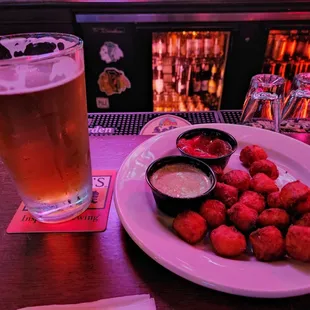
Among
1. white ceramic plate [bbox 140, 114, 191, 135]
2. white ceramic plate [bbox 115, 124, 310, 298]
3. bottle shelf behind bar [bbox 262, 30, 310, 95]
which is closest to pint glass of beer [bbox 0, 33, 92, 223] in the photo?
white ceramic plate [bbox 115, 124, 310, 298]

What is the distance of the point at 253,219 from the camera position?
807 mm

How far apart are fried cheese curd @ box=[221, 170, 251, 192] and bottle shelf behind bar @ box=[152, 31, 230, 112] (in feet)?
7.90

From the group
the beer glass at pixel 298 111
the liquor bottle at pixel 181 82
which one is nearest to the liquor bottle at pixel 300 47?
the liquor bottle at pixel 181 82

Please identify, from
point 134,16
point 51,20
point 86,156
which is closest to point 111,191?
point 86,156

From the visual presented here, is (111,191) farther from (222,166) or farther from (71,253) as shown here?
(222,166)

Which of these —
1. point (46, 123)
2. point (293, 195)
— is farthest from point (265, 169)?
point (46, 123)

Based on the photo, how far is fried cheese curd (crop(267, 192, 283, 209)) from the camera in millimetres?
859

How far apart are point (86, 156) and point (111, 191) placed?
171 mm

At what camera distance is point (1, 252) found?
0.76 m

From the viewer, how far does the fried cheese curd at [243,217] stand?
800mm

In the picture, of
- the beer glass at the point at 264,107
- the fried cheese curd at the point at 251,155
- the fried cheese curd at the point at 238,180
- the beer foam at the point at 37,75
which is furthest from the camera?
the beer glass at the point at 264,107

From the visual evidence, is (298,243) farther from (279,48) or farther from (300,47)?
(300,47)

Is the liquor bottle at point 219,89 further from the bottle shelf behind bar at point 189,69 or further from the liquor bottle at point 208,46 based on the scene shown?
the liquor bottle at point 208,46

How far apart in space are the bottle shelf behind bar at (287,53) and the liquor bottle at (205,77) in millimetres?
597
